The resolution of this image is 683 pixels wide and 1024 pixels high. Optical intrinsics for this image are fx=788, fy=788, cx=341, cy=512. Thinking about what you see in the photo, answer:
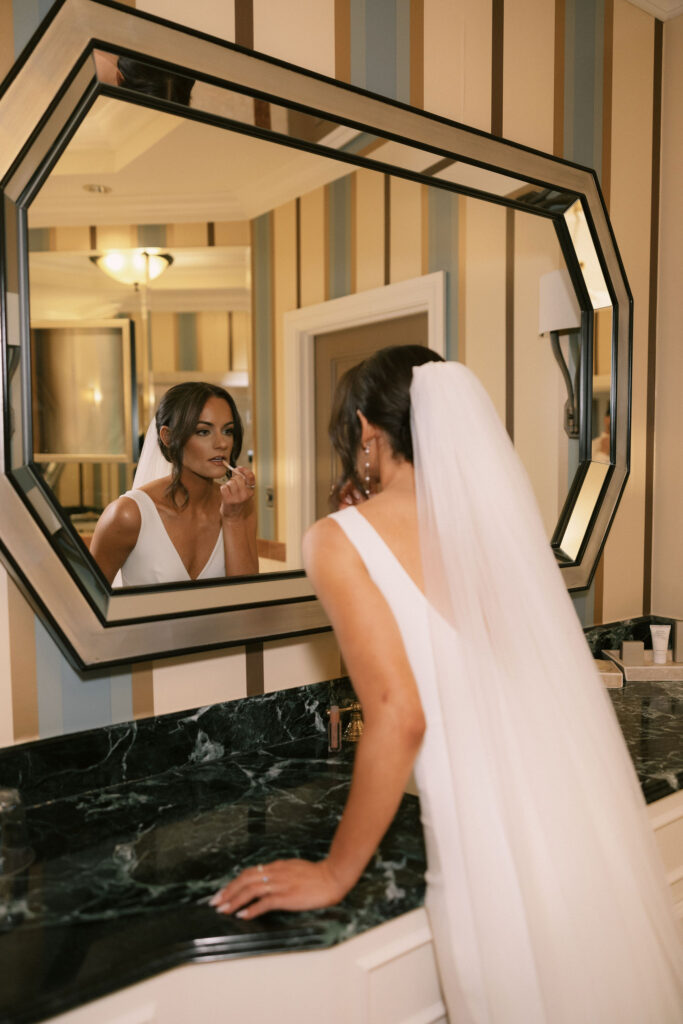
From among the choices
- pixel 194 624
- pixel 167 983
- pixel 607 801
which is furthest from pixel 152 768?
pixel 607 801

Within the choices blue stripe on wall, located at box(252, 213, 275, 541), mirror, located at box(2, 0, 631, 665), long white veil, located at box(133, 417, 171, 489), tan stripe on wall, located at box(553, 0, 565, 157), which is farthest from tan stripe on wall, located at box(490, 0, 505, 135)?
long white veil, located at box(133, 417, 171, 489)

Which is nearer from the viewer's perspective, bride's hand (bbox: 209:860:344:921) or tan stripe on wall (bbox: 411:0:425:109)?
bride's hand (bbox: 209:860:344:921)

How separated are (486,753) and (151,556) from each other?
70cm

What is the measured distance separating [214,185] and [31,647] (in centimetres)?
91

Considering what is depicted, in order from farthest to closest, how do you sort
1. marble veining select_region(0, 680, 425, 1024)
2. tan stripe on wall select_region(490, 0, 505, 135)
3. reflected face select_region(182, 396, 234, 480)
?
tan stripe on wall select_region(490, 0, 505, 135) < reflected face select_region(182, 396, 234, 480) < marble veining select_region(0, 680, 425, 1024)

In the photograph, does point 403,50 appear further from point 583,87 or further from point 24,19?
point 24,19

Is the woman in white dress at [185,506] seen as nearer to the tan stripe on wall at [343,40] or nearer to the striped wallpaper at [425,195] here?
the striped wallpaper at [425,195]

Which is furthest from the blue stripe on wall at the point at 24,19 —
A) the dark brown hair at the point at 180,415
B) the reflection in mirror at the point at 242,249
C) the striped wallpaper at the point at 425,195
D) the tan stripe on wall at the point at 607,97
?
the tan stripe on wall at the point at 607,97

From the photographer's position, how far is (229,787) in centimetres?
146

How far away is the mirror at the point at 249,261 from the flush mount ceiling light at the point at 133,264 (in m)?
0.01

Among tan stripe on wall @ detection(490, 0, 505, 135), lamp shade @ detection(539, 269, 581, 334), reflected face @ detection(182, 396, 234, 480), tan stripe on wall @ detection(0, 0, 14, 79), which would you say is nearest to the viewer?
tan stripe on wall @ detection(0, 0, 14, 79)

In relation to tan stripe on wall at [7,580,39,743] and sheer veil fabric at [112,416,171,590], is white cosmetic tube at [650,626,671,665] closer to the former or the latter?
sheer veil fabric at [112,416,171,590]

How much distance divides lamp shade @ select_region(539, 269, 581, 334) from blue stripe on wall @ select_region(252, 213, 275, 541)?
894 mm

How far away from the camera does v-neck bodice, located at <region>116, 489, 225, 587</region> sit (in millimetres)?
1429
